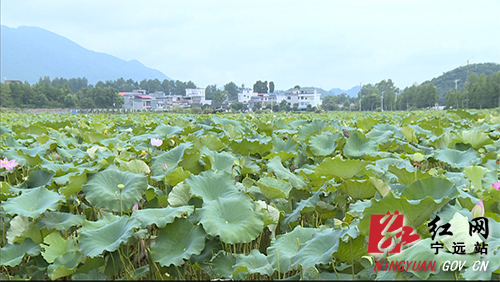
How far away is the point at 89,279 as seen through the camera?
35.9 inches

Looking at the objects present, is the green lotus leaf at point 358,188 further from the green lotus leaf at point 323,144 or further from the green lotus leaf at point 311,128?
the green lotus leaf at point 311,128

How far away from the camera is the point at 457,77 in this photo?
262 feet

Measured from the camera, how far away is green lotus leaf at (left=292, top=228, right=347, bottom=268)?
800 mm

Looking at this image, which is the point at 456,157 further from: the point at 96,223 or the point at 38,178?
the point at 38,178

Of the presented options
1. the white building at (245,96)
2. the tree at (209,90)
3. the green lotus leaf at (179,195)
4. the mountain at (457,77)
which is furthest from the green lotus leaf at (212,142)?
the tree at (209,90)

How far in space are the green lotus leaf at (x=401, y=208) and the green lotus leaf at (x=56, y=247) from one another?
31.9 inches

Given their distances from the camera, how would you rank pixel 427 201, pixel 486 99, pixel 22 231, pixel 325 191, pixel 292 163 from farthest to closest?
pixel 486 99
pixel 292 163
pixel 325 191
pixel 22 231
pixel 427 201

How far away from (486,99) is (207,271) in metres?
43.4

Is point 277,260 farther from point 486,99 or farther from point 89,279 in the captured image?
point 486,99

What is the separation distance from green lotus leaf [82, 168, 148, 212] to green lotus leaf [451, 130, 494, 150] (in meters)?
2.10

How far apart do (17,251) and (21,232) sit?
65 millimetres

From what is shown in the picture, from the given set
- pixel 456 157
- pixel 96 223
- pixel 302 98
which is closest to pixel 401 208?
pixel 96 223

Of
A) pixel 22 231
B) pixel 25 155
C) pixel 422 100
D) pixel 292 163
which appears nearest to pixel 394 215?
pixel 22 231

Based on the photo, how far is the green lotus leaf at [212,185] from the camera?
1.23m
